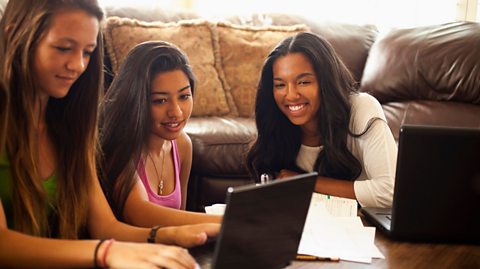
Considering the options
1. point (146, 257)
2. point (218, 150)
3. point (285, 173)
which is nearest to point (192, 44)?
point (218, 150)

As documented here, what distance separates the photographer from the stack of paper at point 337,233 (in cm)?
118

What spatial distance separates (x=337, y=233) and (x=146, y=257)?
0.46m

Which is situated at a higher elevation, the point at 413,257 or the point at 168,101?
the point at 168,101

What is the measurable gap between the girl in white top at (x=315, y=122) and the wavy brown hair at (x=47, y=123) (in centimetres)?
69

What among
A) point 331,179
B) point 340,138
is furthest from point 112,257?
point 340,138

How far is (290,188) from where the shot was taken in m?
0.95

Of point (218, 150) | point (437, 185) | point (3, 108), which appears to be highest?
point (3, 108)

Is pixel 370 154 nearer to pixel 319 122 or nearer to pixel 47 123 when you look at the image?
pixel 319 122

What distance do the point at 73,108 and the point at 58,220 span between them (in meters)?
0.24

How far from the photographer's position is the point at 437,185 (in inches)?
48.3

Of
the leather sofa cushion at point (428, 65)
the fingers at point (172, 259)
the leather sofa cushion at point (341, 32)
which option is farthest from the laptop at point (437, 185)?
the leather sofa cushion at point (341, 32)

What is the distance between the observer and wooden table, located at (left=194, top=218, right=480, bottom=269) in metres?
1.13

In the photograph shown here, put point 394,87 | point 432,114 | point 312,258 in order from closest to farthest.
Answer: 1. point 312,258
2. point 432,114
3. point 394,87

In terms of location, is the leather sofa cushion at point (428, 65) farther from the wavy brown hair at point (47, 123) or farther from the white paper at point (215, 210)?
the wavy brown hair at point (47, 123)
